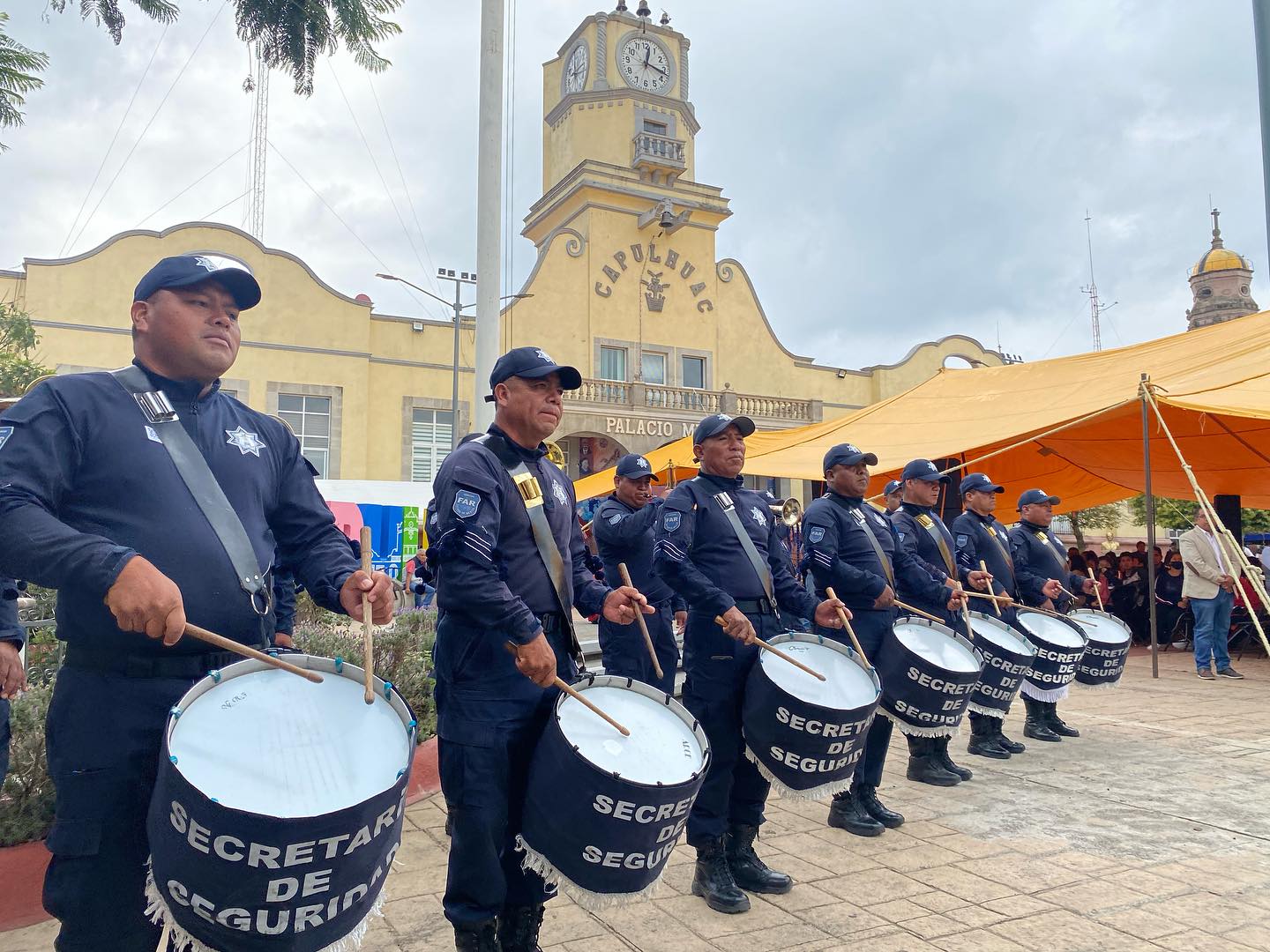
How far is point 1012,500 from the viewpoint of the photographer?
53.0ft

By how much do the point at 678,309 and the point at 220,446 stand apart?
2519 cm

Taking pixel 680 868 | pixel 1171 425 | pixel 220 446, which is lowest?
pixel 680 868

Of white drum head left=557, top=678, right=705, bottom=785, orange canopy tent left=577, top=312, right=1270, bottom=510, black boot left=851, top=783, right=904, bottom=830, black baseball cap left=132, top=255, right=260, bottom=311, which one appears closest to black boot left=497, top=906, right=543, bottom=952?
white drum head left=557, top=678, right=705, bottom=785

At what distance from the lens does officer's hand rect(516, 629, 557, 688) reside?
2.66 m

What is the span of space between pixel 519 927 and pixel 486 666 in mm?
879

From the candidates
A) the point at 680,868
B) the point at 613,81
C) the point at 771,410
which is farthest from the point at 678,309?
the point at 680,868

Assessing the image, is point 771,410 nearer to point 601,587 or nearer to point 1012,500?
point 1012,500

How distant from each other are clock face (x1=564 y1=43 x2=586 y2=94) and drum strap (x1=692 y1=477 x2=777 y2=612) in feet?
87.8

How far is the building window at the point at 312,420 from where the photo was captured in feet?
73.2

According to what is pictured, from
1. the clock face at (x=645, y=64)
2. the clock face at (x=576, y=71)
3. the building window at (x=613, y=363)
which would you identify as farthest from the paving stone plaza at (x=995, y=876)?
the clock face at (x=576, y=71)

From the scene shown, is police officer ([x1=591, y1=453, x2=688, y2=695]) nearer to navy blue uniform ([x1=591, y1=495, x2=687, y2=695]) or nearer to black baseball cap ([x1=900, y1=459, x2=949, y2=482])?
navy blue uniform ([x1=591, y1=495, x2=687, y2=695])

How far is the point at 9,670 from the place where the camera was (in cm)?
274

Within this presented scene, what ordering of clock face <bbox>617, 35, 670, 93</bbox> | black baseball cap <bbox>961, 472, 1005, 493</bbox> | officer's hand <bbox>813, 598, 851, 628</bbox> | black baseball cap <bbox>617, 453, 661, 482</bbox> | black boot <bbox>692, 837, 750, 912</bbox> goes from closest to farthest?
black boot <bbox>692, 837, 750, 912</bbox>, officer's hand <bbox>813, 598, 851, 628</bbox>, black baseball cap <bbox>617, 453, 661, 482</bbox>, black baseball cap <bbox>961, 472, 1005, 493</bbox>, clock face <bbox>617, 35, 670, 93</bbox>

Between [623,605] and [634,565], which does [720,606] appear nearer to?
[623,605]
